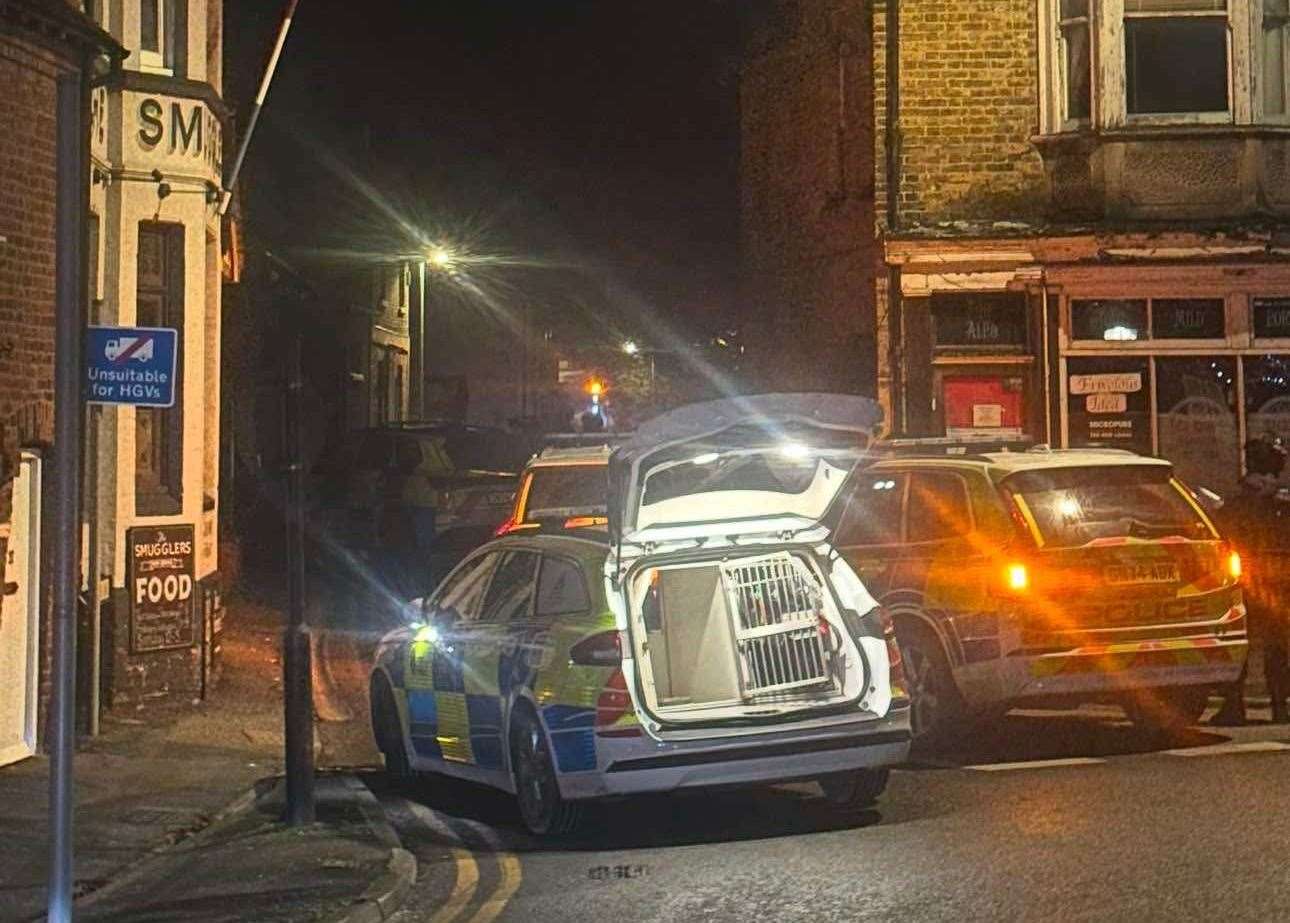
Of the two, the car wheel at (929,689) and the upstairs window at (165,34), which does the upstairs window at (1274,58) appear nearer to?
the car wheel at (929,689)

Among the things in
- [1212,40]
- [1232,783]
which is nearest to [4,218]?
[1232,783]

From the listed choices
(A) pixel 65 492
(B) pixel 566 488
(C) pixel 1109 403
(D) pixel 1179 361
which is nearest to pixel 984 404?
(C) pixel 1109 403

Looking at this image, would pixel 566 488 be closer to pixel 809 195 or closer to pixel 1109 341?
pixel 1109 341

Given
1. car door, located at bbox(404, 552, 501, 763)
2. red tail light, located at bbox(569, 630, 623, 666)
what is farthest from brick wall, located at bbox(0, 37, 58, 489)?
red tail light, located at bbox(569, 630, 623, 666)

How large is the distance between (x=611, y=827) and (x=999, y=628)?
2.73m

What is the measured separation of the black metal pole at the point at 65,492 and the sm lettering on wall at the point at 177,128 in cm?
769

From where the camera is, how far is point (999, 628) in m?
11.2

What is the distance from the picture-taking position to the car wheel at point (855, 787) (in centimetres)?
984

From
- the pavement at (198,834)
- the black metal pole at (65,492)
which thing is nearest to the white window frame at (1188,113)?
the pavement at (198,834)

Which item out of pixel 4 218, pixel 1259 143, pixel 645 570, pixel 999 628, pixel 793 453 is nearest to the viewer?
pixel 645 570

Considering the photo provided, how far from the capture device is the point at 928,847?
8.74m

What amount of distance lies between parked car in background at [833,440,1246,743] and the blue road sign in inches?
207

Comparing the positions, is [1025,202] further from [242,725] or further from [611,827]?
[611,827]

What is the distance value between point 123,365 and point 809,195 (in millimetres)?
15236
